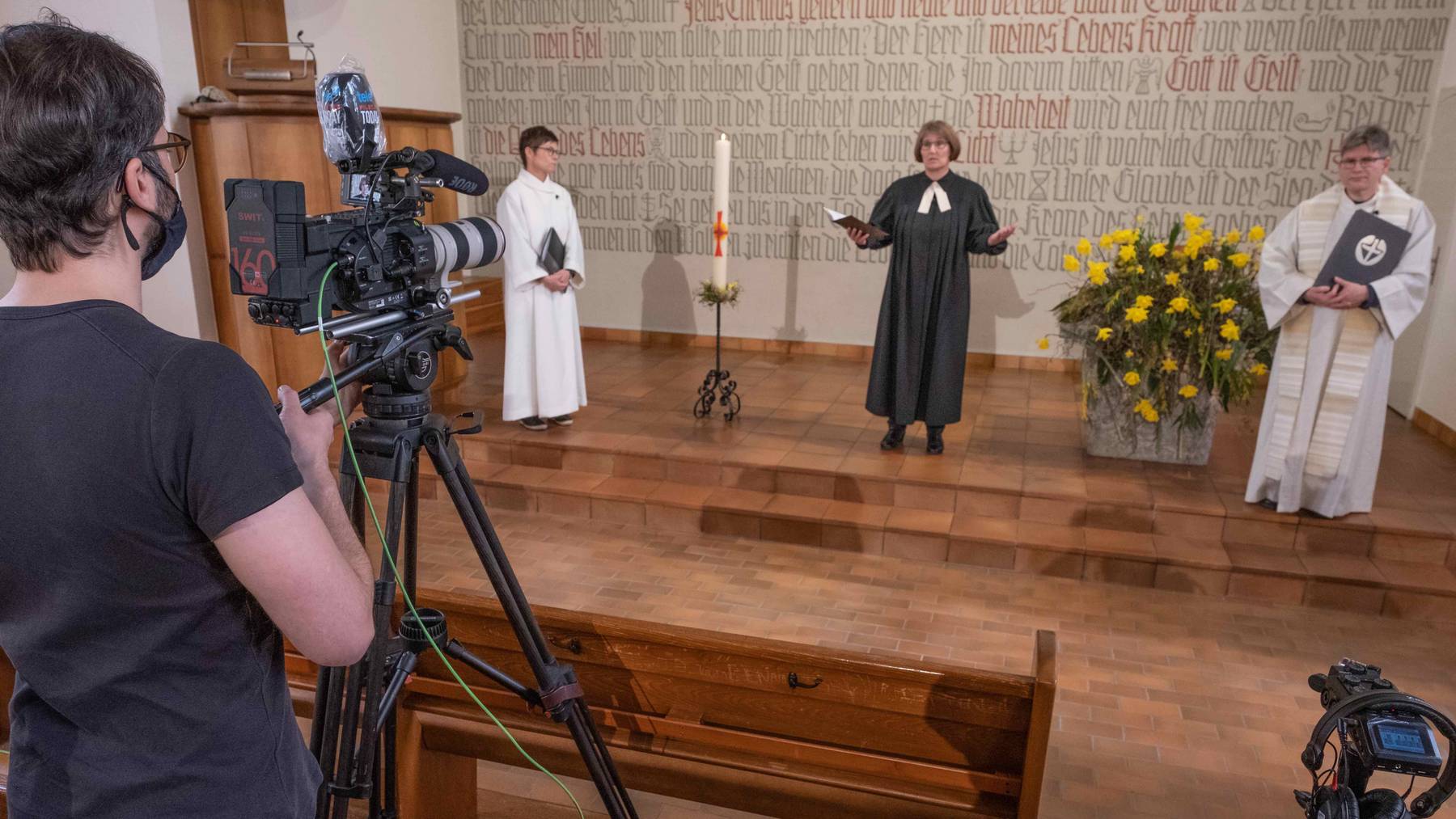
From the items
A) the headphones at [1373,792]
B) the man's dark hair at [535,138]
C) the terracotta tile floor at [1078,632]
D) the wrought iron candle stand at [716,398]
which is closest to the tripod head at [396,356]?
the headphones at [1373,792]

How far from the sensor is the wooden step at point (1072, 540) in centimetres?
365

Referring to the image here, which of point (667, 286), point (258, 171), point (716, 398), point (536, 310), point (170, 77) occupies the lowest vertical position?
point (716, 398)

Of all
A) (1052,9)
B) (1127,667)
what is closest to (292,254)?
(1127,667)

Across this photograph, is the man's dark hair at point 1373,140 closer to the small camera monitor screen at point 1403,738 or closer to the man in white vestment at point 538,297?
the small camera monitor screen at point 1403,738

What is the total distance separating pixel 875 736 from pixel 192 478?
132cm

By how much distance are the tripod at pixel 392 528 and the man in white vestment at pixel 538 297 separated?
3.38 metres

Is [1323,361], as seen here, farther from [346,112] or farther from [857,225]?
[346,112]

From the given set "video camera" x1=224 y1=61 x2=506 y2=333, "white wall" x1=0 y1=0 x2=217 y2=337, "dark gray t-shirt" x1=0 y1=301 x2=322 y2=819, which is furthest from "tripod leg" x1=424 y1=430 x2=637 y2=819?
"white wall" x1=0 y1=0 x2=217 y2=337

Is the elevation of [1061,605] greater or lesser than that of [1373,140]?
lesser

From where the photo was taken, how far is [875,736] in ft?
5.83

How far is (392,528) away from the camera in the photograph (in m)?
1.43

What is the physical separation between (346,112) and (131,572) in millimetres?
743

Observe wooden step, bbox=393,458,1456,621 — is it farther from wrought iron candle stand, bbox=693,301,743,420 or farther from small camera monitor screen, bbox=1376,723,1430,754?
small camera monitor screen, bbox=1376,723,1430,754

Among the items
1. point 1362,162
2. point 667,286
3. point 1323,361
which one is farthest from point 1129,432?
point 667,286
